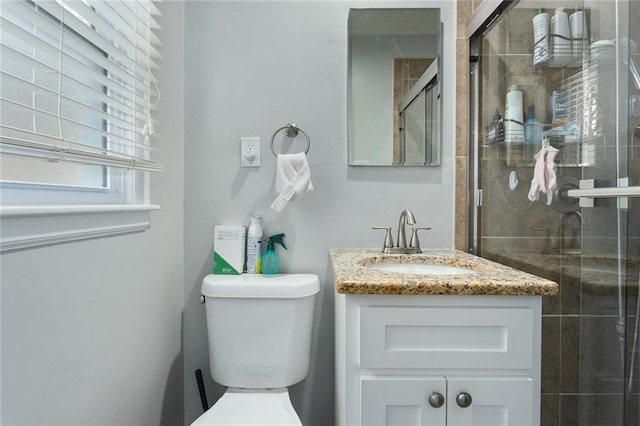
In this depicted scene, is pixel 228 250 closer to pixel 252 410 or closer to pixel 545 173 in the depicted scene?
pixel 252 410

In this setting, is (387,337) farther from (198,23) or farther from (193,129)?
(198,23)

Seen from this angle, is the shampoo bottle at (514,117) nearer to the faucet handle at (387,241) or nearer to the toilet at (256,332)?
the faucet handle at (387,241)

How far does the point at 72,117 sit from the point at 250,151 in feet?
2.15

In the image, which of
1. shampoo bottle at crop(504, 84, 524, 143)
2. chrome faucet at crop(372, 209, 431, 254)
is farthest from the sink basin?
shampoo bottle at crop(504, 84, 524, 143)

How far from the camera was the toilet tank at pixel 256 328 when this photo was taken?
1281 millimetres

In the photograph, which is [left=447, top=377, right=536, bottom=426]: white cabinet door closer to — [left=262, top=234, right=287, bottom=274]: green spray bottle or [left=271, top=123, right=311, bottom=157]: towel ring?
[left=262, top=234, right=287, bottom=274]: green spray bottle

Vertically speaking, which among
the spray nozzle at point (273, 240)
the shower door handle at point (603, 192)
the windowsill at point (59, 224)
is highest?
the shower door handle at point (603, 192)

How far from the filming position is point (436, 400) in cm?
89

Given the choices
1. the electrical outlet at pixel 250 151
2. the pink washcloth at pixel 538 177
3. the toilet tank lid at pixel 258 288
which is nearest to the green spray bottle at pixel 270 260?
the toilet tank lid at pixel 258 288

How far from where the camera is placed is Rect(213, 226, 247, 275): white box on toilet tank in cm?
143

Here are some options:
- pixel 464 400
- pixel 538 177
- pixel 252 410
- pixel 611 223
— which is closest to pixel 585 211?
pixel 611 223

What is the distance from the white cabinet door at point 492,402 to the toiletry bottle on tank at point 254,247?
0.80 metres

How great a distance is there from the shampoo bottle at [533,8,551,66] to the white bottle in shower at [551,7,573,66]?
0.08ft

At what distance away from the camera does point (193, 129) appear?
1508 mm
